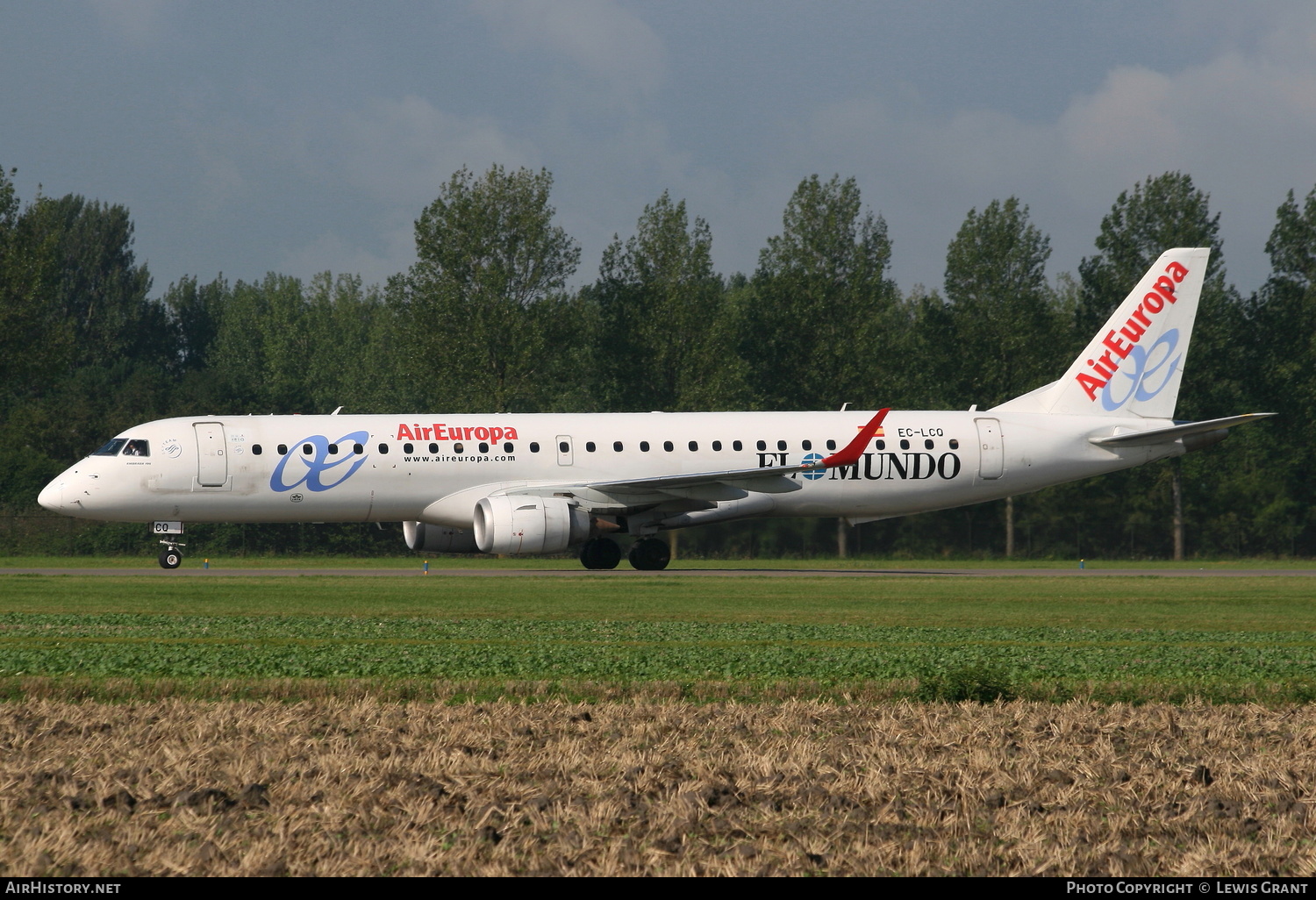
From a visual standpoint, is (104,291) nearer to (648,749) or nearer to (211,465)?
(211,465)

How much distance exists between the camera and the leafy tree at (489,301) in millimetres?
57906

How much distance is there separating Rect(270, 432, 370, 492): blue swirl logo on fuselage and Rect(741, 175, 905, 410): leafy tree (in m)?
29.2

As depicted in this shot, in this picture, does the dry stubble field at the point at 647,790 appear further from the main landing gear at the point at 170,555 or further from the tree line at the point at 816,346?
the tree line at the point at 816,346

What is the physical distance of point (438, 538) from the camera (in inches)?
1407

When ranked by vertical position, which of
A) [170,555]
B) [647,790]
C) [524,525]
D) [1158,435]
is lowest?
[647,790]

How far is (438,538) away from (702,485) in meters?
6.78

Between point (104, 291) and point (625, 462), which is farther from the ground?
point (104, 291)

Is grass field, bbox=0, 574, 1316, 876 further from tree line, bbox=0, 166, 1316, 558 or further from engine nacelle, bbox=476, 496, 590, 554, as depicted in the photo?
tree line, bbox=0, 166, 1316, 558

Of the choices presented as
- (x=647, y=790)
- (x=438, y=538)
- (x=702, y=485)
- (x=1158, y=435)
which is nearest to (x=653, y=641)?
(x=647, y=790)

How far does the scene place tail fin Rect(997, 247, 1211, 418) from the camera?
38.3m

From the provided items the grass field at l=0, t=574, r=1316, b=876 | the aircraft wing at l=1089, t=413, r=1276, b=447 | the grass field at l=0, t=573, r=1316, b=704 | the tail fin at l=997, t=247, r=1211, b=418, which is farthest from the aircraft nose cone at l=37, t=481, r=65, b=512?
the aircraft wing at l=1089, t=413, r=1276, b=447

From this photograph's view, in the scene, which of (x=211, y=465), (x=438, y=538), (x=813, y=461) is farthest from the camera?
(x=438, y=538)

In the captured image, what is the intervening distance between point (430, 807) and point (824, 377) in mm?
53526

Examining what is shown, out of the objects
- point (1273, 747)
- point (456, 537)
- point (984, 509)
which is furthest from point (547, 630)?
point (984, 509)
